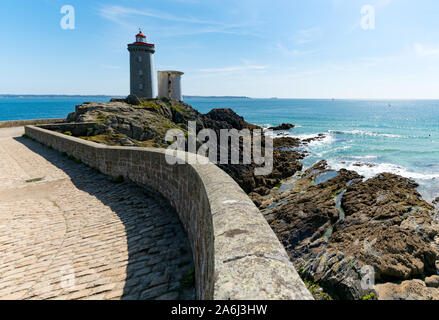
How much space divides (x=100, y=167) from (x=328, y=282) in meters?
8.90

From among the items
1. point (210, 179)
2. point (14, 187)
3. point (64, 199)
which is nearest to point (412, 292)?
point (210, 179)

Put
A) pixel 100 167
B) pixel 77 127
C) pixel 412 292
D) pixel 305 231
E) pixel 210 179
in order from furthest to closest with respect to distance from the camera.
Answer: pixel 77 127 < pixel 305 231 < pixel 100 167 < pixel 412 292 < pixel 210 179

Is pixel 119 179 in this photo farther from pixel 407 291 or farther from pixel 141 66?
pixel 141 66

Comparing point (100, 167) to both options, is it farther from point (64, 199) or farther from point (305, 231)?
point (305, 231)

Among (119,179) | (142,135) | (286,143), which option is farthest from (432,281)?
(286,143)

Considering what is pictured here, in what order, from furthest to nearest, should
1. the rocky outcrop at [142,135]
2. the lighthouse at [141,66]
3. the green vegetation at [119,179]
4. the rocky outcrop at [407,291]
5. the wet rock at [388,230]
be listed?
the lighthouse at [141,66], the rocky outcrop at [142,135], the wet rock at [388,230], the green vegetation at [119,179], the rocky outcrop at [407,291]

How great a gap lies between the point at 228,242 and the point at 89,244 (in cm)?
384

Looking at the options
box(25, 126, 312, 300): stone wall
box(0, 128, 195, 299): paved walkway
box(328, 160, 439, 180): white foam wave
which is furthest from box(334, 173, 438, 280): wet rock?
box(0, 128, 195, 299): paved walkway

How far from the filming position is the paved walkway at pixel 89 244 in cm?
365

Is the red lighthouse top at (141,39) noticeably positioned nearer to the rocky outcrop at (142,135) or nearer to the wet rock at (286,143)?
the rocky outcrop at (142,135)

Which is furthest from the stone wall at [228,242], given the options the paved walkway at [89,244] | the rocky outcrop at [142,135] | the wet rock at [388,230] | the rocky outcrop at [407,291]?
the rocky outcrop at [142,135]

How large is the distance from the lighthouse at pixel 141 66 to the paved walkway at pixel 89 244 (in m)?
35.0

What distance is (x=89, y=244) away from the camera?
4.85 metres
